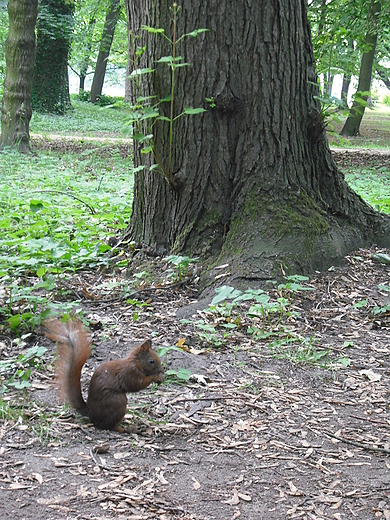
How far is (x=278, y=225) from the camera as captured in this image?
4.79m

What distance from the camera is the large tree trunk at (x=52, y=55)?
23.6m

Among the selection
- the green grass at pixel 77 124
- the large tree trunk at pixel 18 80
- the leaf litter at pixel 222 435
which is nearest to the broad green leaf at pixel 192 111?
the leaf litter at pixel 222 435

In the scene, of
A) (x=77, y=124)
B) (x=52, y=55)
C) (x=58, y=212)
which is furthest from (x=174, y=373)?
(x=52, y=55)

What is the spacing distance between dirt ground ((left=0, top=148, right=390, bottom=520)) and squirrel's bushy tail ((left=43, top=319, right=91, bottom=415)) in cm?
15

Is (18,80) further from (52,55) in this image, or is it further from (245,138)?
(52,55)

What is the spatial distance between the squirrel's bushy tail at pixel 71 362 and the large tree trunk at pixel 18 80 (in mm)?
10796

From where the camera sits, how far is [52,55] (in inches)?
941

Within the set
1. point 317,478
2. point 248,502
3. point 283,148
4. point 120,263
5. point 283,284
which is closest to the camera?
point 248,502

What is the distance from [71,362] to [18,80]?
11.6 metres

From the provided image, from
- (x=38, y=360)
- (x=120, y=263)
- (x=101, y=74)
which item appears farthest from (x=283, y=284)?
(x=101, y=74)

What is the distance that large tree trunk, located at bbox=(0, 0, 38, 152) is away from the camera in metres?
12.9

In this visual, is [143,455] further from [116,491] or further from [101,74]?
[101,74]

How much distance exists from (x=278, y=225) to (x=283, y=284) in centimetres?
55

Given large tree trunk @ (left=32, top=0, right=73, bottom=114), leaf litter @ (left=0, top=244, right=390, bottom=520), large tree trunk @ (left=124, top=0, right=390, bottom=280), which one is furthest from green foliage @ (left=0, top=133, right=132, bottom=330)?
large tree trunk @ (left=32, top=0, right=73, bottom=114)
